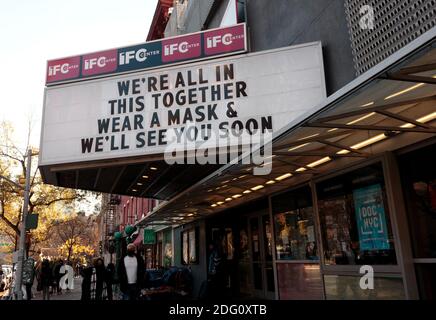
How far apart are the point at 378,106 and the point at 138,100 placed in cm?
703

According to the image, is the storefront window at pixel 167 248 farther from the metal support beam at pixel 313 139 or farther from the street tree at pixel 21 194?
the metal support beam at pixel 313 139

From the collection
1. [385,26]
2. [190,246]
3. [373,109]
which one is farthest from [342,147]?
[190,246]

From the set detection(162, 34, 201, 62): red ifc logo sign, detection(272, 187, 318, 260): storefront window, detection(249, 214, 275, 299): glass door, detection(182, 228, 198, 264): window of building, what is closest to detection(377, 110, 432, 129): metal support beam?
detection(272, 187, 318, 260): storefront window

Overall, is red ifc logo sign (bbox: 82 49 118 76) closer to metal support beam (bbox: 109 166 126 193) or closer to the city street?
the city street

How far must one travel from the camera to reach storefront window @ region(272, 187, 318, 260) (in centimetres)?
847

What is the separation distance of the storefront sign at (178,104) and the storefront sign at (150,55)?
0.19 feet

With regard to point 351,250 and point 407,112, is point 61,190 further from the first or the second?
point 407,112

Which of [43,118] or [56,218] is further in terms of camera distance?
[56,218]

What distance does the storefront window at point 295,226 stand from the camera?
8.47 meters

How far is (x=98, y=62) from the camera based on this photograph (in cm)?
1102

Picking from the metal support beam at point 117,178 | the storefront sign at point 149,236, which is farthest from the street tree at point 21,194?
the metal support beam at point 117,178

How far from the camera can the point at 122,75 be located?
10.6m

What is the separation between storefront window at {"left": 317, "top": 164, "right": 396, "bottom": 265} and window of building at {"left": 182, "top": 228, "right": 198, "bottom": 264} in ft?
31.4
